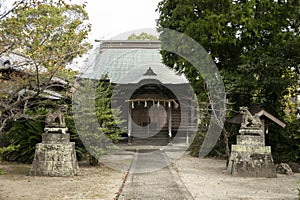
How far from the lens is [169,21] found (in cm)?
1423

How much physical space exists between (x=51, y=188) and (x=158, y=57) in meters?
15.1

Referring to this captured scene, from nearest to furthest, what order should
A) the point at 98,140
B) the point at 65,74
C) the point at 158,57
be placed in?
the point at 65,74
the point at 98,140
the point at 158,57

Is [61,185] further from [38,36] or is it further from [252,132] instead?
[252,132]

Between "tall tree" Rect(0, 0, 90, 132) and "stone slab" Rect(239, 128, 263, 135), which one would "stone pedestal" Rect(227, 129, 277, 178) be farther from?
"tall tree" Rect(0, 0, 90, 132)

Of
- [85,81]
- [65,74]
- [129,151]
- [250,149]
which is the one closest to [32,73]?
[65,74]

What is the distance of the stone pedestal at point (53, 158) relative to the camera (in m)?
8.79

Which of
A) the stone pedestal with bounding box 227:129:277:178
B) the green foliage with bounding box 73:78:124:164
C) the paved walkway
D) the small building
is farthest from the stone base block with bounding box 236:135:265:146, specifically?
the small building

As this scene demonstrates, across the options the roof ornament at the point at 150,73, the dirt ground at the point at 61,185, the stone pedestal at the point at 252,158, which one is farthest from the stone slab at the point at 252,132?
the roof ornament at the point at 150,73

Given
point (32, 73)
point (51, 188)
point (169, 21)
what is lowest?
point (51, 188)

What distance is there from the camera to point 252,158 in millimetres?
9266

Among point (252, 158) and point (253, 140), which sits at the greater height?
point (253, 140)

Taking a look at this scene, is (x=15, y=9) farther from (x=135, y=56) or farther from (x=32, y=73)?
(x=135, y=56)

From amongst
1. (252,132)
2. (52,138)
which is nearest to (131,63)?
(52,138)

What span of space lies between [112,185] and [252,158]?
4186 mm
